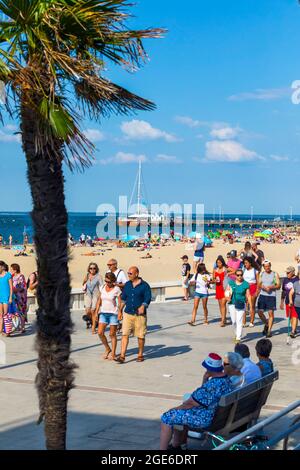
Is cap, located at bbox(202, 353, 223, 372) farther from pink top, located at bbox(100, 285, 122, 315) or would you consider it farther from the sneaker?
the sneaker

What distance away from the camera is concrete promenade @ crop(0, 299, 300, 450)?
8133 mm

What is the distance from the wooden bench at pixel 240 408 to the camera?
23.4 feet

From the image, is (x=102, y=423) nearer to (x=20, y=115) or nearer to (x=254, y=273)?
(x=20, y=115)

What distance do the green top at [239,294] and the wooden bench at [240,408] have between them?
5.94 metres

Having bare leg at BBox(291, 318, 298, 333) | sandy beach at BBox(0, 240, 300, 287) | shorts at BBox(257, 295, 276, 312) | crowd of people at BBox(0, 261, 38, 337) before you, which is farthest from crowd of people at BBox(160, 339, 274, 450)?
sandy beach at BBox(0, 240, 300, 287)

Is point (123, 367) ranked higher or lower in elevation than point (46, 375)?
lower

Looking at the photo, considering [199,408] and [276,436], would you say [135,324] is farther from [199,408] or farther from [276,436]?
[276,436]

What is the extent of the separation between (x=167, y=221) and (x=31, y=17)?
139 m

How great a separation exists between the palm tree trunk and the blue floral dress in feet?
6.07

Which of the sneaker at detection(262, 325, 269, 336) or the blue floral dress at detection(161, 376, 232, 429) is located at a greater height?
the blue floral dress at detection(161, 376, 232, 429)

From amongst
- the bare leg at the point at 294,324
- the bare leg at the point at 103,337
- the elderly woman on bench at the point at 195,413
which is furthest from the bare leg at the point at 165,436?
the bare leg at the point at 294,324

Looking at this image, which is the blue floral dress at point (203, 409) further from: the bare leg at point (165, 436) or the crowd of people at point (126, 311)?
the crowd of people at point (126, 311)
